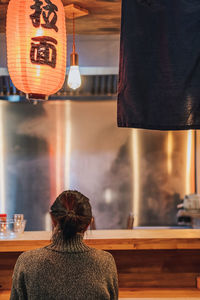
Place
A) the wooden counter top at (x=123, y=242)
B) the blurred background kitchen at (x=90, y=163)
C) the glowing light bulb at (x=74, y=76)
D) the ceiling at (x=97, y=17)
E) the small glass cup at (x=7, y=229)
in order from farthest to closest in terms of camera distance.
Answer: the blurred background kitchen at (x=90, y=163) < the glowing light bulb at (x=74, y=76) < the ceiling at (x=97, y=17) < the small glass cup at (x=7, y=229) < the wooden counter top at (x=123, y=242)

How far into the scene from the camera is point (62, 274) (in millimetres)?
1896

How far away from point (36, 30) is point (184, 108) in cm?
125

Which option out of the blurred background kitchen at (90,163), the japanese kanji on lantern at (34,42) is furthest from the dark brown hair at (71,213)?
the blurred background kitchen at (90,163)

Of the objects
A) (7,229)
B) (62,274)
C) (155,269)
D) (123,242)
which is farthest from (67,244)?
(155,269)

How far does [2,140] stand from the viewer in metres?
6.52

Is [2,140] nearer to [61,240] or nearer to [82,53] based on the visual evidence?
[82,53]

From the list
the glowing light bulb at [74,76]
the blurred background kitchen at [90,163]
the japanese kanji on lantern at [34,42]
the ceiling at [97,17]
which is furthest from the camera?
the blurred background kitchen at [90,163]

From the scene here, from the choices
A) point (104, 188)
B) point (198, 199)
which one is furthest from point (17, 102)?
point (198, 199)

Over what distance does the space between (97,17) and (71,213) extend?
251 centimetres

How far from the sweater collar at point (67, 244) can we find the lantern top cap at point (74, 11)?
2325mm

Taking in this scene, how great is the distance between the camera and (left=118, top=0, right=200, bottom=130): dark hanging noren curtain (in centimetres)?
291

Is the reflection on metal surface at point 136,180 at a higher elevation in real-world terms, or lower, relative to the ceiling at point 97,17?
lower

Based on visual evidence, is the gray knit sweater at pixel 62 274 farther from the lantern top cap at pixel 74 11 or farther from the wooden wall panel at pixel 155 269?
the lantern top cap at pixel 74 11

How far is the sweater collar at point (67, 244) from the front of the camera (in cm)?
192
